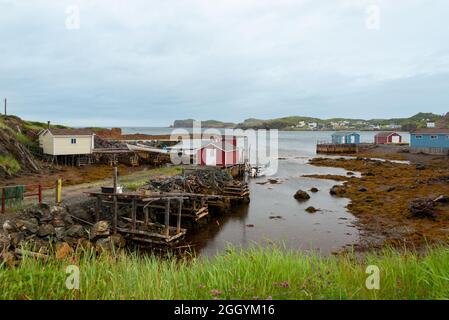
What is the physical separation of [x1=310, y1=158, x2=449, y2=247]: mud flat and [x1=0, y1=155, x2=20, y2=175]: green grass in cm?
2939

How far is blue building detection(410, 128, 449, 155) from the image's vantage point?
194ft

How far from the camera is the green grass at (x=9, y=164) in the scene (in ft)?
92.5

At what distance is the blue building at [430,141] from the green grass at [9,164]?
217ft

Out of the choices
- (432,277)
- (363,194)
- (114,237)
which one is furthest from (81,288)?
(363,194)

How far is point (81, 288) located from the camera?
4.71m

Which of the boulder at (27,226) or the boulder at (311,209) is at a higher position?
the boulder at (27,226)

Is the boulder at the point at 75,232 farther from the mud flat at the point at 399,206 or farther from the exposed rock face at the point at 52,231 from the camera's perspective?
the mud flat at the point at 399,206

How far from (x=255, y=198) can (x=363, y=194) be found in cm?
1069

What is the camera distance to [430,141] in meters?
62.8

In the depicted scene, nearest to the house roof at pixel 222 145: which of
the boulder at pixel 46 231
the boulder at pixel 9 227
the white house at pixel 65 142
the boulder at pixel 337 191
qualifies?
the boulder at pixel 337 191

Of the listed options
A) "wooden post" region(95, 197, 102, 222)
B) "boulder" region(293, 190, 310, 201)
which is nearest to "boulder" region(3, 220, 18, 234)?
"wooden post" region(95, 197, 102, 222)

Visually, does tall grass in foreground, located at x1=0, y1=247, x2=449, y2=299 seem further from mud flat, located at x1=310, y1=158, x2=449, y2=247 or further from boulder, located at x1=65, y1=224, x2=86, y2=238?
boulder, located at x1=65, y1=224, x2=86, y2=238

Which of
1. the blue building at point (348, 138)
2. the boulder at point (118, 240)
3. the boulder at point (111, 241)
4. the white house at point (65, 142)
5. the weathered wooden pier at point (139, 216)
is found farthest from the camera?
the blue building at point (348, 138)

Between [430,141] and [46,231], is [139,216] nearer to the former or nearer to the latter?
[46,231]
